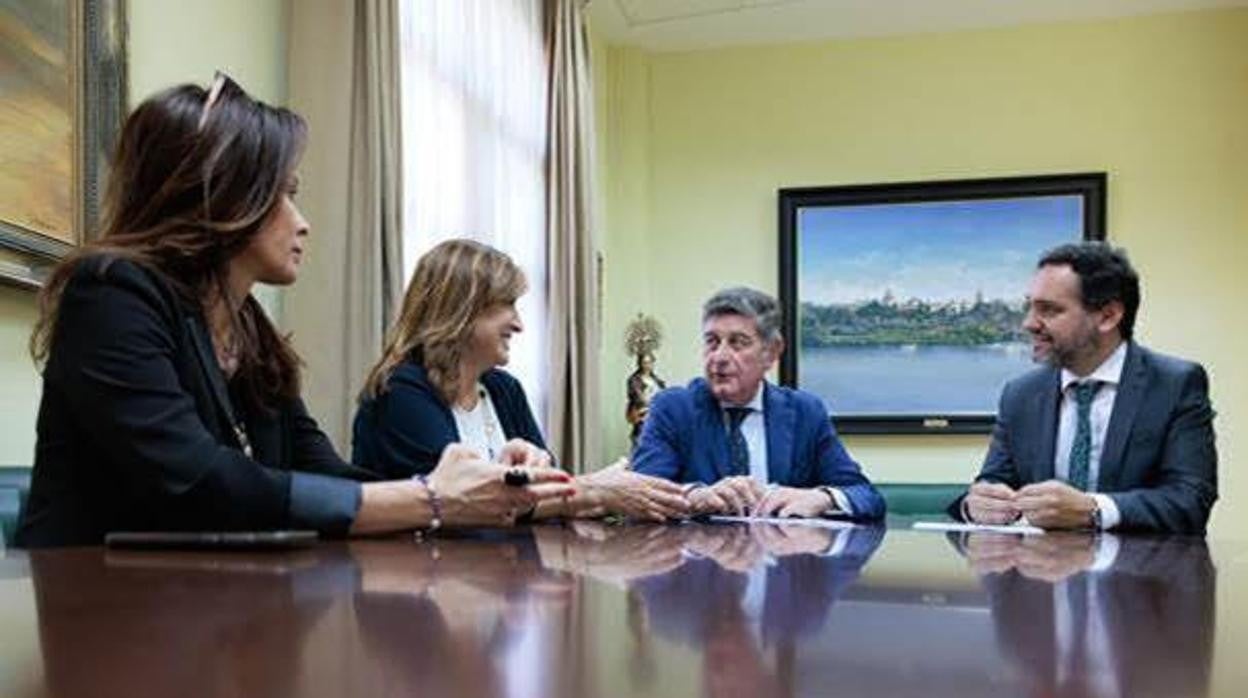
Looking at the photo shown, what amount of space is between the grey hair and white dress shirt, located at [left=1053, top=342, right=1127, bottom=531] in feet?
2.43

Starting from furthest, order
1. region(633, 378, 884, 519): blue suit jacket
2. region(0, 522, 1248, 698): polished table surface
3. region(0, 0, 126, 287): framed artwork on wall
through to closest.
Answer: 1. region(633, 378, 884, 519): blue suit jacket
2. region(0, 0, 126, 287): framed artwork on wall
3. region(0, 522, 1248, 698): polished table surface

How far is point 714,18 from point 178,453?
466 cm

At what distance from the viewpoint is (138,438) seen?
4.08ft

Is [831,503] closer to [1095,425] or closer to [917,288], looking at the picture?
[1095,425]

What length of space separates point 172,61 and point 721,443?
1.52 metres

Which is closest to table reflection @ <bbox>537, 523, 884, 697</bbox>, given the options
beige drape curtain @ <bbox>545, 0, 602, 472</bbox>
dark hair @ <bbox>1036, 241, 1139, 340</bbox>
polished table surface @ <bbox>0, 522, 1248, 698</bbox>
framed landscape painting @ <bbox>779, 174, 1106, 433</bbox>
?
polished table surface @ <bbox>0, 522, 1248, 698</bbox>

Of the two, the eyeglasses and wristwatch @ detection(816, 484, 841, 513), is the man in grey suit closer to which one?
wristwatch @ detection(816, 484, 841, 513)

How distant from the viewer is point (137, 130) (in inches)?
55.7

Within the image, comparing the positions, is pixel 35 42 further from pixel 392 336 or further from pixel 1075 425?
pixel 1075 425

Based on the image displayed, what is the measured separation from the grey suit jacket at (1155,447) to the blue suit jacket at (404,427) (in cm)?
111

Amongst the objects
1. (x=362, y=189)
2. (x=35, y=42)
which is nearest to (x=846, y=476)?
(x=362, y=189)

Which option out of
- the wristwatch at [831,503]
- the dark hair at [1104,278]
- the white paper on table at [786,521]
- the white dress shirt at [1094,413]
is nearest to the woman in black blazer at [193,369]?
the white paper on table at [786,521]

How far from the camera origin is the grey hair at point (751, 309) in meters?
2.93

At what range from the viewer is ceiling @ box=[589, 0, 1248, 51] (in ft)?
17.3
